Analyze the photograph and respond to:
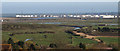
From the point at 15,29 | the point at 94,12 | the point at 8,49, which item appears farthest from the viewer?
the point at 94,12

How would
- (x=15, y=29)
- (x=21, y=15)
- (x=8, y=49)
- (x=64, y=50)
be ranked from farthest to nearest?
(x=21, y=15)
(x=15, y=29)
(x=8, y=49)
(x=64, y=50)

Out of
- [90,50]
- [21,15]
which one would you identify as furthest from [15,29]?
[21,15]

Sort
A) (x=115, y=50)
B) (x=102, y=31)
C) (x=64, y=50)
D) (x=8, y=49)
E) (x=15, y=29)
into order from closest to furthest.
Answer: (x=115, y=50) → (x=64, y=50) → (x=8, y=49) → (x=102, y=31) → (x=15, y=29)

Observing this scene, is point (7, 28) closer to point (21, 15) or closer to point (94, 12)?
point (21, 15)

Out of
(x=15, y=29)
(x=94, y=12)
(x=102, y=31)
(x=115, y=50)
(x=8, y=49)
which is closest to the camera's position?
(x=115, y=50)

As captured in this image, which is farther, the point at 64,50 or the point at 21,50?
the point at 21,50

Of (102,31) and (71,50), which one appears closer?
(71,50)

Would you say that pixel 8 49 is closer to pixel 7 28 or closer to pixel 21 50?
pixel 21 50

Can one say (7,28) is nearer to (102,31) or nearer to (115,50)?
(102,31)

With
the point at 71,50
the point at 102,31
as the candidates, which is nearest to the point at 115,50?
the point at 71,50
